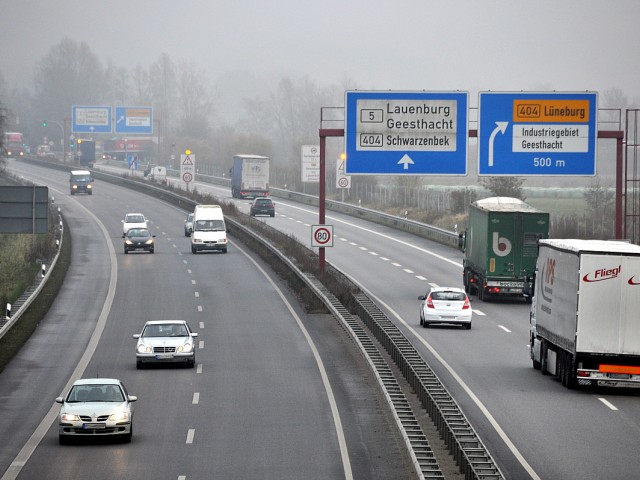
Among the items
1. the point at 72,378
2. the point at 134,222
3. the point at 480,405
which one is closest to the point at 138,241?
the point at 134,222

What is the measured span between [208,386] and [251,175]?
75287mm

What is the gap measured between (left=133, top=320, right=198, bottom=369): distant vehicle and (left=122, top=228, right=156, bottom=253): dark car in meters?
32.5

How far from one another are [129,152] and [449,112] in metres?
156

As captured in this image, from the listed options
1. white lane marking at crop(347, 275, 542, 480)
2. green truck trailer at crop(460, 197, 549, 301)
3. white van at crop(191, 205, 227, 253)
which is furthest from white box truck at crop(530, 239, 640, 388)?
white van at crop(191, 205, 227, 253)

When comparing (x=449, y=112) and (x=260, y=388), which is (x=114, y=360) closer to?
(x=260, y=388)

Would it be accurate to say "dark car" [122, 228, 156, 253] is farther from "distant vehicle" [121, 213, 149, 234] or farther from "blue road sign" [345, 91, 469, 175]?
"blue road sign" [345, 91, 469, 175]

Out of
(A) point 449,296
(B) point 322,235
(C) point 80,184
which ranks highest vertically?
(C) point 80,184

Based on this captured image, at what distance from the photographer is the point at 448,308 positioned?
43.1 metres

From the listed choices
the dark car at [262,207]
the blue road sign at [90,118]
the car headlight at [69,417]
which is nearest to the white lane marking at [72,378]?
the car headlight at [69,417]

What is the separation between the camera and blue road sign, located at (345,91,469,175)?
46000 mm

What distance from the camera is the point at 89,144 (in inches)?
5945

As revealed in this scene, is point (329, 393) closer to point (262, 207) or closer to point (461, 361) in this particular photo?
point (461, 361)

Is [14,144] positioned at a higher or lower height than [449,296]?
higher

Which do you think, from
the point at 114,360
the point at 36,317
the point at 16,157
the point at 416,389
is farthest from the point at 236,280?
the point at 16,157
